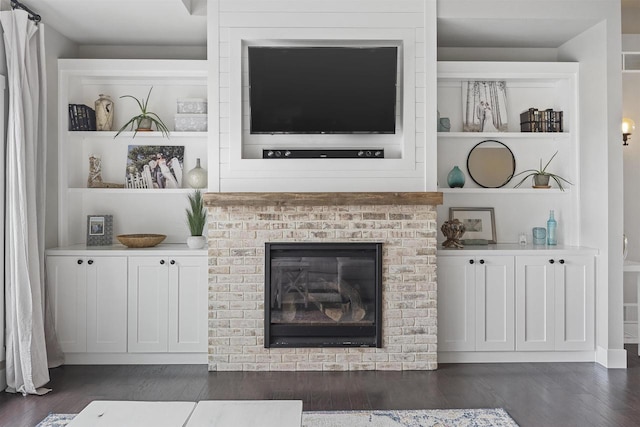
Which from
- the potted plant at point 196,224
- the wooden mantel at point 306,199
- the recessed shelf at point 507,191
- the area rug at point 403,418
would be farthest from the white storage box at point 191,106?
the area rug at point 403,418

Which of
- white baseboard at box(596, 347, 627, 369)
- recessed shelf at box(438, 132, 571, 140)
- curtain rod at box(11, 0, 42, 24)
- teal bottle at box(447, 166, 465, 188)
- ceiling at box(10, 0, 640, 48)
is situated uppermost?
ceiling at box(10, 0, 640, 48)

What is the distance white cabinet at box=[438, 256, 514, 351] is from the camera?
163 inches

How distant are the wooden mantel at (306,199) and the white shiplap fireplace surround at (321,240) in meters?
0.07

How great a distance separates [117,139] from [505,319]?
3.38m

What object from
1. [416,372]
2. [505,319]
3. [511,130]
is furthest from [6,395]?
[511,130]

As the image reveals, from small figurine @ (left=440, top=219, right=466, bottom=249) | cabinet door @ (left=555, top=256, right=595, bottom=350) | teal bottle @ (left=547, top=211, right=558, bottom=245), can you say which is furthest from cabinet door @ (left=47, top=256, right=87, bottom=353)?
teal bottle @ (left=547, top=211, right=558, bottom=245)

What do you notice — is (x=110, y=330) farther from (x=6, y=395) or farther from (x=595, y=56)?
(x=595, y=56)

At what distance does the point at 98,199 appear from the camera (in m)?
4.67

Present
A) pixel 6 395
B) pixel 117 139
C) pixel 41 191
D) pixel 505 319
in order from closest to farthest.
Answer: pixel 6 395
pixel 41 191
pixel 505 319
pixel 117 139

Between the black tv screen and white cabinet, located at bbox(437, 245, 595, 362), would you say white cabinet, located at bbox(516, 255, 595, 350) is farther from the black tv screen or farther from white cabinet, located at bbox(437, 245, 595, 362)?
the black tv screen

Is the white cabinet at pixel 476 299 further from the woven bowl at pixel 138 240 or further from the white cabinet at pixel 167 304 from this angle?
the woven bowl at pixel 138 240

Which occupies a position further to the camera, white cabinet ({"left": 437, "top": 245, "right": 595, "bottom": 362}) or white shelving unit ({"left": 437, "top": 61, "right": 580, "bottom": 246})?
white shelving unit ({"left": 437, "top": 61, "right": 580, "bottom": 246})

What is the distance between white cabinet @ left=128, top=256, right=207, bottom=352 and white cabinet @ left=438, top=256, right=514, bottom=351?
1.78 metres

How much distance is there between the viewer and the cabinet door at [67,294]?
13.4 ft
